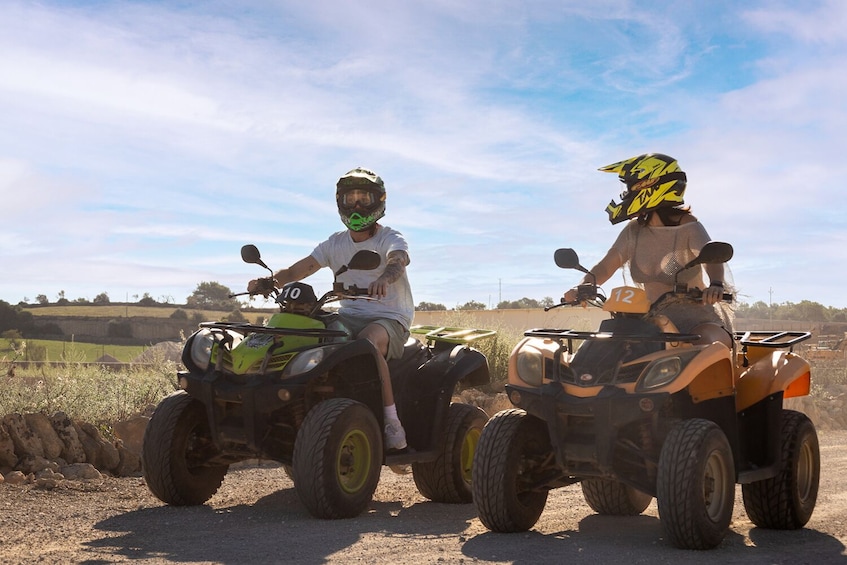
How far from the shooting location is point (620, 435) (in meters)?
6.59

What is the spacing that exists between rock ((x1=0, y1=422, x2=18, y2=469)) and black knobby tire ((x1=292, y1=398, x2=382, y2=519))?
4038 mm

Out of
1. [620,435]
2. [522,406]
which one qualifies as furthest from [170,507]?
[620,435]

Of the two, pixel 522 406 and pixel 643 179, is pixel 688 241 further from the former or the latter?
pixel 522 406

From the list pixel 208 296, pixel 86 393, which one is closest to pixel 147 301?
pixel 208 296

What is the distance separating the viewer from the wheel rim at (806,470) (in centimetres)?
755

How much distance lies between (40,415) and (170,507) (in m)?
3.16

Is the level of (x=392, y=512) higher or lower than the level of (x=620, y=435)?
lower

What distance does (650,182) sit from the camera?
294 inches

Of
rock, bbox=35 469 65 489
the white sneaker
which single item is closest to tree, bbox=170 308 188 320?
rock, bbox=35 469 65 489

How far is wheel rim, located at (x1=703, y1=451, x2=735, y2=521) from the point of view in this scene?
6.39 m

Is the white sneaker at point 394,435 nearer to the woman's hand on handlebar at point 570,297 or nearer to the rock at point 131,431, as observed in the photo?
the woman's hand on handlebar at point 570,297

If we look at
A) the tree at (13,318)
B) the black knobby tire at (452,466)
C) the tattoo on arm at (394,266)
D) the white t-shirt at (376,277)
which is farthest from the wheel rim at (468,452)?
the tree at (13,318)

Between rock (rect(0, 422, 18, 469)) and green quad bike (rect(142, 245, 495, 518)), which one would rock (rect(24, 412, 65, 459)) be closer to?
rock (rect(0, 422, 18, 469))

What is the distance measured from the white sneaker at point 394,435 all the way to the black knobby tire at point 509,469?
1312 mm
